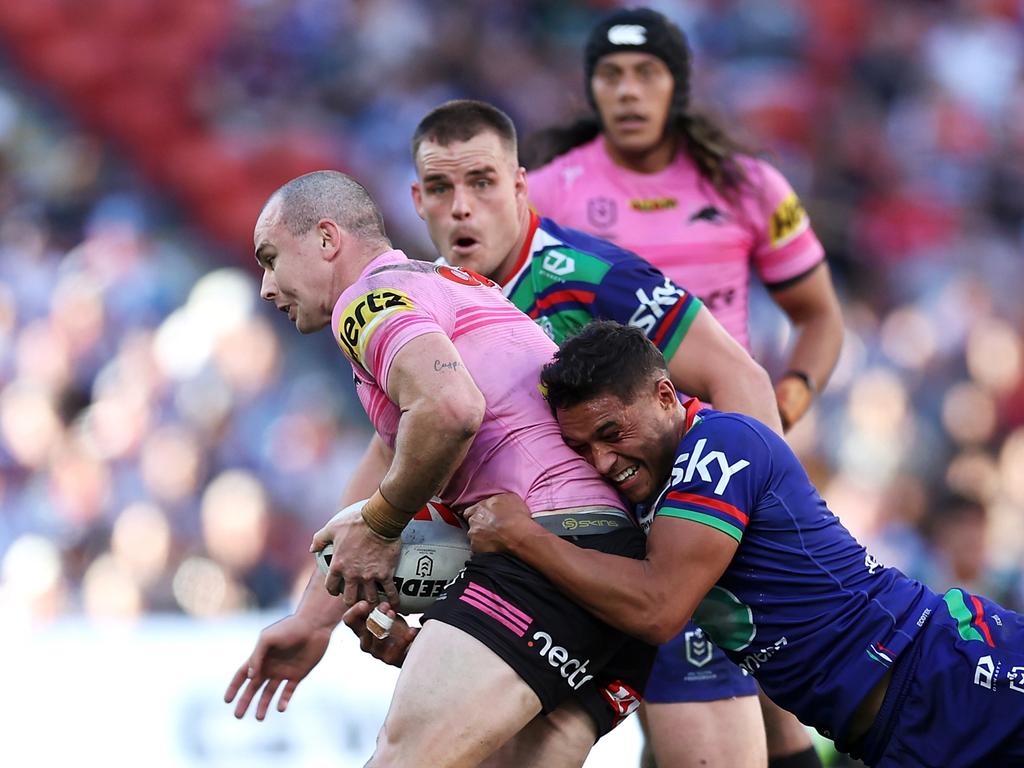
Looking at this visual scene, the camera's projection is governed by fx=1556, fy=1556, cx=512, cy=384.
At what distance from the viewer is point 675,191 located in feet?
17.9

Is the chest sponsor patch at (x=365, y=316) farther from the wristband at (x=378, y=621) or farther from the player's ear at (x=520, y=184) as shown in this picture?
the player's ear at (x=520, y=184)

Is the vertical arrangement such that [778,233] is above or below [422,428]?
above

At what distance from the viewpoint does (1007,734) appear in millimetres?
→ 3691

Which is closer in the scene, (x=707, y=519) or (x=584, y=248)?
(x=707, y=519)

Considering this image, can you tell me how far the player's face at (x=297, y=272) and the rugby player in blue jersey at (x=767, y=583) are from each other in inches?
→ 25.4

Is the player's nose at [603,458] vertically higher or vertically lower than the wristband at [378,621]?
higher

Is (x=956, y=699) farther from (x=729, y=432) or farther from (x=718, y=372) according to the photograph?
(x=718, y=372)

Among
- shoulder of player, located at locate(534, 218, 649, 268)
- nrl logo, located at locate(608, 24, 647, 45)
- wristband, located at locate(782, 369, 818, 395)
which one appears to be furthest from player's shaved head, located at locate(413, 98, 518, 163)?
wristband, located at locate(782, 369, 818, 395)

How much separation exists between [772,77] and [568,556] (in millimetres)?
9755

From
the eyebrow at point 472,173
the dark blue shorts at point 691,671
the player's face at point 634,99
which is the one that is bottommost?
the dark blue shorts at point 691,671

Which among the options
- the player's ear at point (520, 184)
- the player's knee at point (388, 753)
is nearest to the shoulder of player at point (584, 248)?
the player's ear at point (520, 184)

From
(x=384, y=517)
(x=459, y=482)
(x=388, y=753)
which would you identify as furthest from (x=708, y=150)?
(x=388, y=753)

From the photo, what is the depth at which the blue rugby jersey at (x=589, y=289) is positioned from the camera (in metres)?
4.47

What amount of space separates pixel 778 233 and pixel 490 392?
6.55 feet
